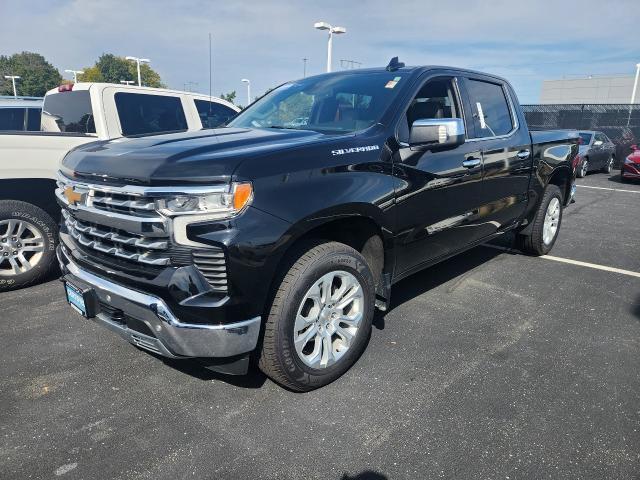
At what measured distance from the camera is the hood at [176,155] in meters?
2.32

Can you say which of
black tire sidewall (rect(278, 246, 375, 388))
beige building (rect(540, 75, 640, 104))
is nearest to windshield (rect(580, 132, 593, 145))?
black tire sidewall (rect(278, 246, 375, 388))

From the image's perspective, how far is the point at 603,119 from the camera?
21031mm

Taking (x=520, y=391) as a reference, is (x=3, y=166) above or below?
above

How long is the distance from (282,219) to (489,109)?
2853mm

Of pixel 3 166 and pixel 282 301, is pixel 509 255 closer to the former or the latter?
pixel 282 301

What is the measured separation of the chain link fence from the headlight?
18772 mm

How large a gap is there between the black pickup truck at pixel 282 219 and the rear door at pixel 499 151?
0.09m

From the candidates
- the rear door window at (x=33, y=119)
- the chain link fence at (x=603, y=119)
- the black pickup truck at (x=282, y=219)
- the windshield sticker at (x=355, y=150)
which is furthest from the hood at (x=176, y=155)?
the chain link fence at (x=603, y=119)

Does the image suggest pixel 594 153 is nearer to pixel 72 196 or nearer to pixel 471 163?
pixel 471 163

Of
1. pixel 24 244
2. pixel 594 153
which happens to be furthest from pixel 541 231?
pixel 594 153

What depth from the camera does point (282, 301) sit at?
2.55 m

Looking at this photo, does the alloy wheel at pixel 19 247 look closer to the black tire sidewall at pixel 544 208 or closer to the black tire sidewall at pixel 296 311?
the black tire sidewall at pixel 296 311

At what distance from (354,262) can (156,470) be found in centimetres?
152

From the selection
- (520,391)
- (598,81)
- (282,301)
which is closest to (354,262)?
(282,301)
